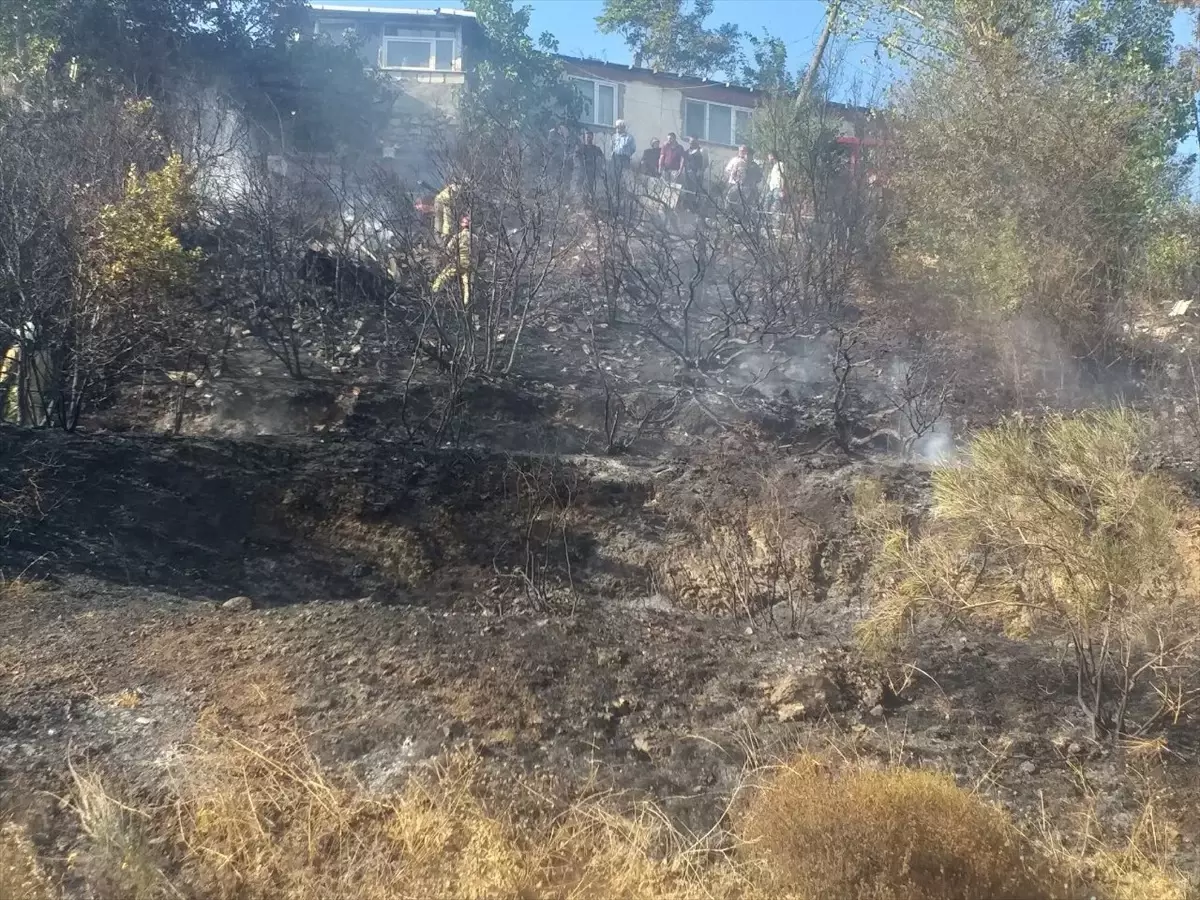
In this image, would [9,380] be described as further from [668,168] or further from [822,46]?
[822,46]

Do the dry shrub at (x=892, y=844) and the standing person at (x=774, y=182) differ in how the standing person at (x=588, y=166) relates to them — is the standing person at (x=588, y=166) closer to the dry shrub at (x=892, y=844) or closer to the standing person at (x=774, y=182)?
the standing person at (x=774, y=182)

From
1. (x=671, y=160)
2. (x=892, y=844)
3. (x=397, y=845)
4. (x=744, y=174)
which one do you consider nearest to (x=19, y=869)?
(x=397, y=845)

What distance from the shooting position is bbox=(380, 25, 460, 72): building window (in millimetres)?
18730

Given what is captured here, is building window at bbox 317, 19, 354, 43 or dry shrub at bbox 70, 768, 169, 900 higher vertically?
building window at bbox 317, 19, 354, 43

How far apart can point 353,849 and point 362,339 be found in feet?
24.4

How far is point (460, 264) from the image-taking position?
8.65 metres

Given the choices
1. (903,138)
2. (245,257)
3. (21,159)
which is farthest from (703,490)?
(903,138)

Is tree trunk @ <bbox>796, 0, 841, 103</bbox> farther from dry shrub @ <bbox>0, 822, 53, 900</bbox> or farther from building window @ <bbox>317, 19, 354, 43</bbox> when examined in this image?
dry shrub @ <bbox>0, 822, 53, 900</bbox>

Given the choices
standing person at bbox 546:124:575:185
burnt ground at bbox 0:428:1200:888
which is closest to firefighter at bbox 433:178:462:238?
standing person at bbox 546:124:575:185

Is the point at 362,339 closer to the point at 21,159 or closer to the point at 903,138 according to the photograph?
the point at 21,159

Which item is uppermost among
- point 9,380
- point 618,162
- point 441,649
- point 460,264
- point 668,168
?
point 668,168

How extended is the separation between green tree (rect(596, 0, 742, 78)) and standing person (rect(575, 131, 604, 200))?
1093cm

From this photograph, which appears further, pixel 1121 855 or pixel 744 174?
pixel 744 174

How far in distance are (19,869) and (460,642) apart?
2129 millimetres
